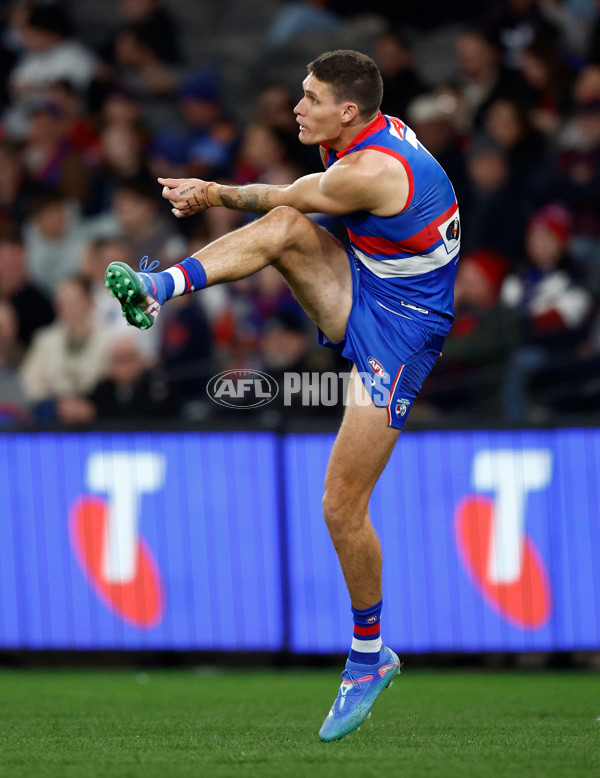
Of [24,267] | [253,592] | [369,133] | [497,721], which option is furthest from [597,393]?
[24,267]

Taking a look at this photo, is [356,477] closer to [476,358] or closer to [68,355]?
[476,358]

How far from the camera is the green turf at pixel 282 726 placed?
3.87 m

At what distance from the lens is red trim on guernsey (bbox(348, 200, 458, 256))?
457 cm

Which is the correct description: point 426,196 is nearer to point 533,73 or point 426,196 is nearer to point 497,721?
point 497,721

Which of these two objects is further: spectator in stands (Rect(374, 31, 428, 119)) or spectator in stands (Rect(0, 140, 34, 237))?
spectator in stands (Rect(0, 140, 34, 237))

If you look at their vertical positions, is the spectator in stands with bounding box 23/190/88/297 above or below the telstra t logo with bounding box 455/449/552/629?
above

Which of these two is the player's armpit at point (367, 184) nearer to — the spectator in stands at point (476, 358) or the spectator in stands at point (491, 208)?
the spectator in stands at point (476, 358)

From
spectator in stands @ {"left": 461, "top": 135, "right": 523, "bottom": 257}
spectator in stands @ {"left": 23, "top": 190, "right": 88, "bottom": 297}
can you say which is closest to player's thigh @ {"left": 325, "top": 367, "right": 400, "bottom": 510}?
spectator in stands @ {"left": 461, "top": 135, "right": 523, "bottom": 257}

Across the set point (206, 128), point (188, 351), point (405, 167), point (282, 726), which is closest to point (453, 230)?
point (405, 167)

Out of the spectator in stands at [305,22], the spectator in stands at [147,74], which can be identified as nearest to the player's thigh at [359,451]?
the spectator in stands at [305,22]

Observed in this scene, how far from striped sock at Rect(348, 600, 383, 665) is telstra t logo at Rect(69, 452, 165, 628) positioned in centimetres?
271

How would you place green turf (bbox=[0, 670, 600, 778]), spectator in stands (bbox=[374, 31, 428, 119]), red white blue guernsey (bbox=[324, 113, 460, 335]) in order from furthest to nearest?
spectator in stands (bbox=[374, 31, 428, 119]), red white blue guernsey (bbox=[324, 113, 460, 335]), green turf (bbox=[0, 670, 600, 778])

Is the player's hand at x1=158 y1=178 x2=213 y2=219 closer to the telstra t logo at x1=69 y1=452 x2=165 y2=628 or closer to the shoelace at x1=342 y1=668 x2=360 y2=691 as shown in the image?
the shoelace at x1=342 y1=668 x2=360 y2=691

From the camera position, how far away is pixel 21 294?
1019 cm
